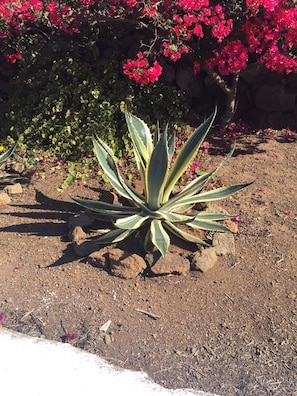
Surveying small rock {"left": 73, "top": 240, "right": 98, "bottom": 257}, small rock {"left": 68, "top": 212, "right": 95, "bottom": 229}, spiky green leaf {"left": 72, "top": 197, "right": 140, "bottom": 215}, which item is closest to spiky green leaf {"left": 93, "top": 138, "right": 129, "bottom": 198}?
spiky green leaf {"left": 72, "top": 197, "right": 140, "bottom": 215}

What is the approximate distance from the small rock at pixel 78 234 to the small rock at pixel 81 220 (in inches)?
3.4

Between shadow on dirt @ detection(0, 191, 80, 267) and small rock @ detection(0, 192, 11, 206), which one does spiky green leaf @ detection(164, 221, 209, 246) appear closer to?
shadow on dirt @ detection(0, 191, 80, 267)

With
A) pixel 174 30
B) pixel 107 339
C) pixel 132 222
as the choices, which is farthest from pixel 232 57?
pixel 107 339

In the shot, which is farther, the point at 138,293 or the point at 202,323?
the point at 138,293

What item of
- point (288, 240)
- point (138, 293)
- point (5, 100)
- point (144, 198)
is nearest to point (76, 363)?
point (138, 293)

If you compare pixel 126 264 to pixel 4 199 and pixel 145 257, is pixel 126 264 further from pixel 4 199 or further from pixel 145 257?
pixel 4 199

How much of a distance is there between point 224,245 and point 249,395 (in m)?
1.19

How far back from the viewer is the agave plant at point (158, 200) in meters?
3.49

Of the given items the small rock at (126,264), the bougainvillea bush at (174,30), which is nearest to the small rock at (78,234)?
the small rock at (126,264)

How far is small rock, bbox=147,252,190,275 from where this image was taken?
3.47 meters

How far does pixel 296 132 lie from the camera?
5547 millimetres

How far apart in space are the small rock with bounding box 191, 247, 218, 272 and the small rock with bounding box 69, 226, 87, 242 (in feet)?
2.62

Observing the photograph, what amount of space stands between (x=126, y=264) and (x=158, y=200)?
0.48m

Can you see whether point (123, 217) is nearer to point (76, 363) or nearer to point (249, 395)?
point (76, 363)
